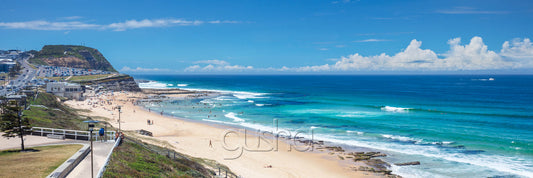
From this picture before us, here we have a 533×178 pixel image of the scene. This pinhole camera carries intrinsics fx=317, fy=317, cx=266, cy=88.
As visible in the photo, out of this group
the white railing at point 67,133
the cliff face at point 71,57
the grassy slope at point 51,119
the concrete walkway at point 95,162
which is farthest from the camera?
the cliff face at point 71,57

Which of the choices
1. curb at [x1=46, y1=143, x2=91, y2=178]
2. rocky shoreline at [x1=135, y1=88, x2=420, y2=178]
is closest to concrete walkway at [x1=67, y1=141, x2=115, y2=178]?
curb at [x1=46, y1=143, x2=91, y2=178]

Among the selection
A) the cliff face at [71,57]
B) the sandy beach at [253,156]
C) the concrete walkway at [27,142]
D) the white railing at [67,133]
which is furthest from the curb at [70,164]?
the cliff face at [71,57]

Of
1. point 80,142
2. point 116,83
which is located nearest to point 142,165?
point 80,142

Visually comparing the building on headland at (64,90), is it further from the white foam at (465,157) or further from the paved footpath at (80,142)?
the white foam at (465,157)

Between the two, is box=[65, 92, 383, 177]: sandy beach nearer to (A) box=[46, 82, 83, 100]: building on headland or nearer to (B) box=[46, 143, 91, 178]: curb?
(B) box=[46, 143, 91, 178]: curb

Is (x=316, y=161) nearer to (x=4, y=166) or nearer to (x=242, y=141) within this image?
(x=242, y=141)

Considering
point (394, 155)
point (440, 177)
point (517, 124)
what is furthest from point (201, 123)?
point (517, 124)
